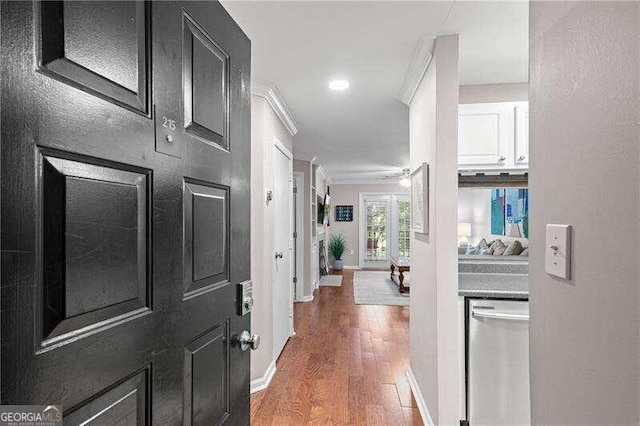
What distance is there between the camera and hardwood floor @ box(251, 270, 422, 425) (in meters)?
2.19

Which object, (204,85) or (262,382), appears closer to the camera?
(204,85)

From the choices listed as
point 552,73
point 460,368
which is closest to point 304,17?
point 552,73

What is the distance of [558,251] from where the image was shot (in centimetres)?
75

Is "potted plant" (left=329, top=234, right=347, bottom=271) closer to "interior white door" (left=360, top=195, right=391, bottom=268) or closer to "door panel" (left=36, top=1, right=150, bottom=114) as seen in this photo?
"interior white door" (left=360, top=195, right=391, bottom=268)

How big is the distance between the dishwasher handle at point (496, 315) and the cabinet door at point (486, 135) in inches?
36.9

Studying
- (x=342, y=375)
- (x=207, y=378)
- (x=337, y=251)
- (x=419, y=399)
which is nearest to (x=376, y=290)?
(x=337, y=251)

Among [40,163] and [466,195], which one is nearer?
[40,163]

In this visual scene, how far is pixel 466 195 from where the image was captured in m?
2.74

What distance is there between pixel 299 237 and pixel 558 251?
448cm


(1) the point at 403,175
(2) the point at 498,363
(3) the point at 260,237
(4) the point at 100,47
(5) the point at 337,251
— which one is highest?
(1) the point at 403,175

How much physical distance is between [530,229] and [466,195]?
1.94m

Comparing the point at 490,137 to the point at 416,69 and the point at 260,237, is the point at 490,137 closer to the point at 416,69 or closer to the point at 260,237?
the point at 416,69

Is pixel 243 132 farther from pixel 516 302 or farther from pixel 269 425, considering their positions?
pixel 269 425

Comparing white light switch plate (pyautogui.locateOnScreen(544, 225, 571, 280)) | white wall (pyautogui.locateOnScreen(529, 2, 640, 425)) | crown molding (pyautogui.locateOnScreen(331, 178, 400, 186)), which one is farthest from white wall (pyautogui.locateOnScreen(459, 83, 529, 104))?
crown molding (pyautogui.locateOnScreen(331, 178, 400, 186))
